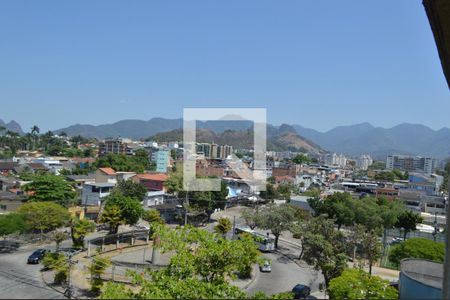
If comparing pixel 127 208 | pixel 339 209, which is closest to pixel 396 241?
pixel 339 209

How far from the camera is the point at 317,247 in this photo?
14453 millimetres

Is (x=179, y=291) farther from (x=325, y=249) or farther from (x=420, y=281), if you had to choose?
(x=325, y=249)

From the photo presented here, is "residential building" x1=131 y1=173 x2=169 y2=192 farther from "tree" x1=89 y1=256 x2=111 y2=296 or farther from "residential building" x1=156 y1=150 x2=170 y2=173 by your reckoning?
Result: "residential building" x1=156 y1=150 x2=170 y2=173

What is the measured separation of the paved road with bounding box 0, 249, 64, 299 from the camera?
12289 mm

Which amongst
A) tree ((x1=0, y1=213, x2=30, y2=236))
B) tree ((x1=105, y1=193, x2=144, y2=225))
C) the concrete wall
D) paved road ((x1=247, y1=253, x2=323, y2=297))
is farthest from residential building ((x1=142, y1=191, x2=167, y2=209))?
the concrete wall

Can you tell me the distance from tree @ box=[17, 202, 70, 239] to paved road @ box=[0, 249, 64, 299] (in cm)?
204

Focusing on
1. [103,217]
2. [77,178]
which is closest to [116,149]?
[77,178]

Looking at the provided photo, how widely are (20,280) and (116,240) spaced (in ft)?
19.6

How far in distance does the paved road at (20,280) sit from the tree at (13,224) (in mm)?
1182

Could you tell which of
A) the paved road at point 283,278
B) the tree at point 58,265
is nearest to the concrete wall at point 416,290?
the paved road at point 283,278

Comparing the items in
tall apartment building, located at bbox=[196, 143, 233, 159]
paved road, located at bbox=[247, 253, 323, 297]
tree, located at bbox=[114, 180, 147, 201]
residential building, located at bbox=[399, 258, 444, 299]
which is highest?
tall apartment building, located at bbox=[196, 143, 233, 159]

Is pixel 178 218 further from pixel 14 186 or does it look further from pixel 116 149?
pixel 116 149

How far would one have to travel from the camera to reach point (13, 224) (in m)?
18.0

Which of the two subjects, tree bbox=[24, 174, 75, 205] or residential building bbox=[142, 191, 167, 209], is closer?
tree bbox=[24, 174, 75, 205]
